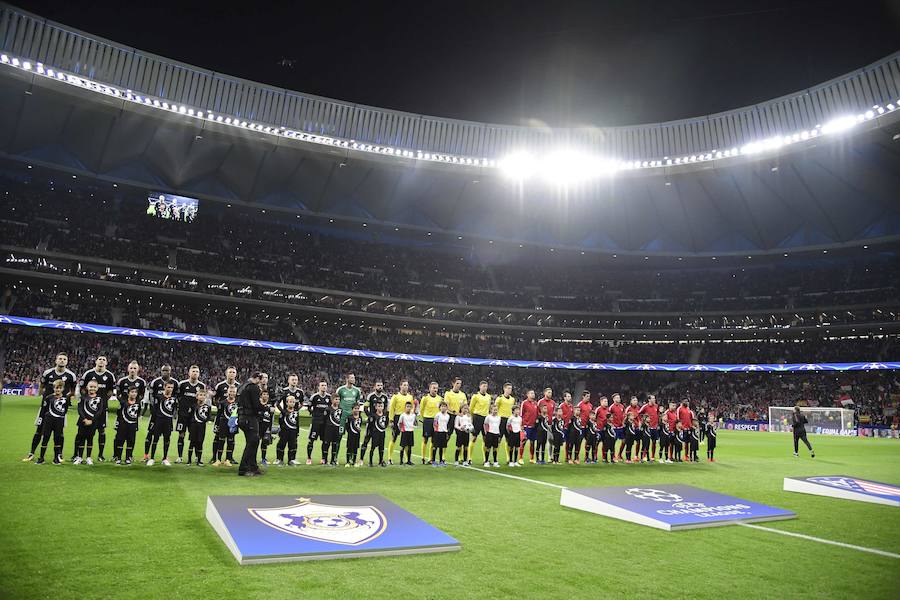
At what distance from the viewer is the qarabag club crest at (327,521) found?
6.79 m

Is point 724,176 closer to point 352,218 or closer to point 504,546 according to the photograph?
point 352,218

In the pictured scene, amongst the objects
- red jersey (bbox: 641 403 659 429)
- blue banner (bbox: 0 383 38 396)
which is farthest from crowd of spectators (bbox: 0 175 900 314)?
red jersey (bbox: 641 403 659 429)

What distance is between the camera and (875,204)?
4038 cm

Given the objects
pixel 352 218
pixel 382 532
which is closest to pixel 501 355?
pixel 352 218

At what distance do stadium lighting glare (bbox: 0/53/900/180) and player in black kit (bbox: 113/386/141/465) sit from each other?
2505 cm

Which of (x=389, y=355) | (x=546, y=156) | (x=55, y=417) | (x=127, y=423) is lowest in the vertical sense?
(x=127, y=423)

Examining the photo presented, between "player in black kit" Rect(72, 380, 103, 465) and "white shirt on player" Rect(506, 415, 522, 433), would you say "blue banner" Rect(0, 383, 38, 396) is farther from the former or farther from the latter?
"white shirt on player" Rect(506, 415, 522, 433)

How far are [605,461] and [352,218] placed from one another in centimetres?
3103

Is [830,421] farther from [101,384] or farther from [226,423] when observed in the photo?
[101,384]

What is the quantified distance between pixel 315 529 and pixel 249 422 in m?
5.44

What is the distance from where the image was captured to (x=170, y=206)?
42906 mm

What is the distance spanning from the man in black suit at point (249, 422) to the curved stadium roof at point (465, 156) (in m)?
26.3

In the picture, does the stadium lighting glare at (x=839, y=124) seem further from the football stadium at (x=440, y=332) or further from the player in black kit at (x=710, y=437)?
the player in black kit at (x=710, y=437)

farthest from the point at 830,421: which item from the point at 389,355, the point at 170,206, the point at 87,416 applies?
the point at 170,206
